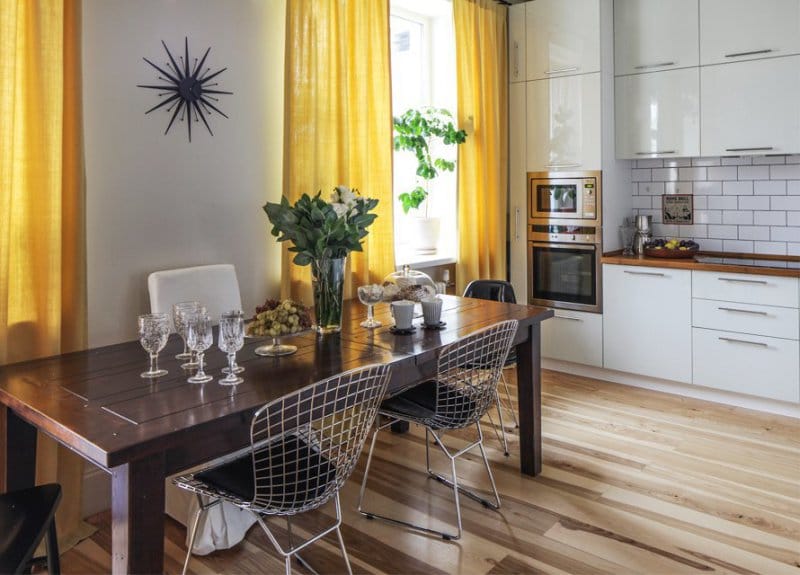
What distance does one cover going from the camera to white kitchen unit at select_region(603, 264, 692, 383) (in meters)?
4.22

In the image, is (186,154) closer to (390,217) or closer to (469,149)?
(390,217)

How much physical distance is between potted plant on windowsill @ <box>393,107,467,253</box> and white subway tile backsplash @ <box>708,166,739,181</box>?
169 centimetres

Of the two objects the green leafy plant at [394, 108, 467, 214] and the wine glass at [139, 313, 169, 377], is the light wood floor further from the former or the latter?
the green leafy plant at [394, 108, 467, 214]

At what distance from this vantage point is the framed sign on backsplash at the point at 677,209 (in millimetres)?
4656

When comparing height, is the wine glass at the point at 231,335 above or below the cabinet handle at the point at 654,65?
below

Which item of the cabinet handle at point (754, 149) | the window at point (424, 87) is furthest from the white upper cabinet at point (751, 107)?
the window at point (424, 87)

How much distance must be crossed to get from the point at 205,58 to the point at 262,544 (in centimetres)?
219

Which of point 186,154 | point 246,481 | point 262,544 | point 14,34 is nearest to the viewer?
point 246,481

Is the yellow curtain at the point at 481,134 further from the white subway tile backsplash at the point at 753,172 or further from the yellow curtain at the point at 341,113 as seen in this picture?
the white subway tile backsplash at the point at 753,172

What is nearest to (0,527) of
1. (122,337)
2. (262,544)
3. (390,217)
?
(262,544)

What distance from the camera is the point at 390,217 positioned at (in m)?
3.97

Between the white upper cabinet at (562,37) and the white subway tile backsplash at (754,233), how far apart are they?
1454mm

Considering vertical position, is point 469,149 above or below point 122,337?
above

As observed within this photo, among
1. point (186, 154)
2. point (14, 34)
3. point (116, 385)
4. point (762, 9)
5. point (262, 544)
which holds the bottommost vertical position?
point (262, 544)
